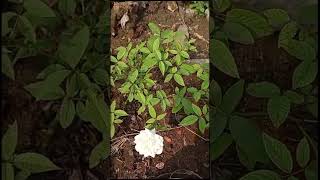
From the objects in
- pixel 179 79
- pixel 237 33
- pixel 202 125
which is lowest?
pixel 202 125

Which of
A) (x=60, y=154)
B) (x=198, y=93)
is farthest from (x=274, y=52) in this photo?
(x=60, y=154)

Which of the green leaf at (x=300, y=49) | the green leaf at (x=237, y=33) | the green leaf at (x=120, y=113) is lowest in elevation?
the green leaf at (x=120, y=113)

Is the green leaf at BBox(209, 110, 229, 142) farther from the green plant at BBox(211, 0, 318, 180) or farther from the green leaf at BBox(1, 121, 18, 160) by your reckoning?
the green leaf at BBox(1, 121, 18, 160)

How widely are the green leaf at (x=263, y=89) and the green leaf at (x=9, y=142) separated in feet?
2.07

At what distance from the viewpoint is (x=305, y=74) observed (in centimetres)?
136

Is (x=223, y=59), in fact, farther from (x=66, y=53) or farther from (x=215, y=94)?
(x=66, y=53)

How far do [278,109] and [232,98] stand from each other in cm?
12

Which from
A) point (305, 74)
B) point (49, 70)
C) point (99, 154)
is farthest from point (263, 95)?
point (49, 70)

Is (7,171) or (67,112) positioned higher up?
(67,112)

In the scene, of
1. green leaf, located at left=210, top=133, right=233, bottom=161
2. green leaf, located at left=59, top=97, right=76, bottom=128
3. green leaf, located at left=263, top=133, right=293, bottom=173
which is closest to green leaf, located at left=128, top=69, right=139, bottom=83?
green leaf, located at left=59, top=97, right=76, bottom=128

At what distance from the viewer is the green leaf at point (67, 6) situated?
142 centimetres


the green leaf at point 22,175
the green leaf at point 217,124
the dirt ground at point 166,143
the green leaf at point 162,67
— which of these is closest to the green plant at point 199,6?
the dirt ground at point 166,143

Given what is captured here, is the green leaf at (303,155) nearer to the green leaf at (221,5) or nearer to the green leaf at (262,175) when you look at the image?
the green leaf at (262,175)

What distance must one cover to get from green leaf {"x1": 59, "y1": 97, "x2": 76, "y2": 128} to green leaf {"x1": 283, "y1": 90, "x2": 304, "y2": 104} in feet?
1.85
